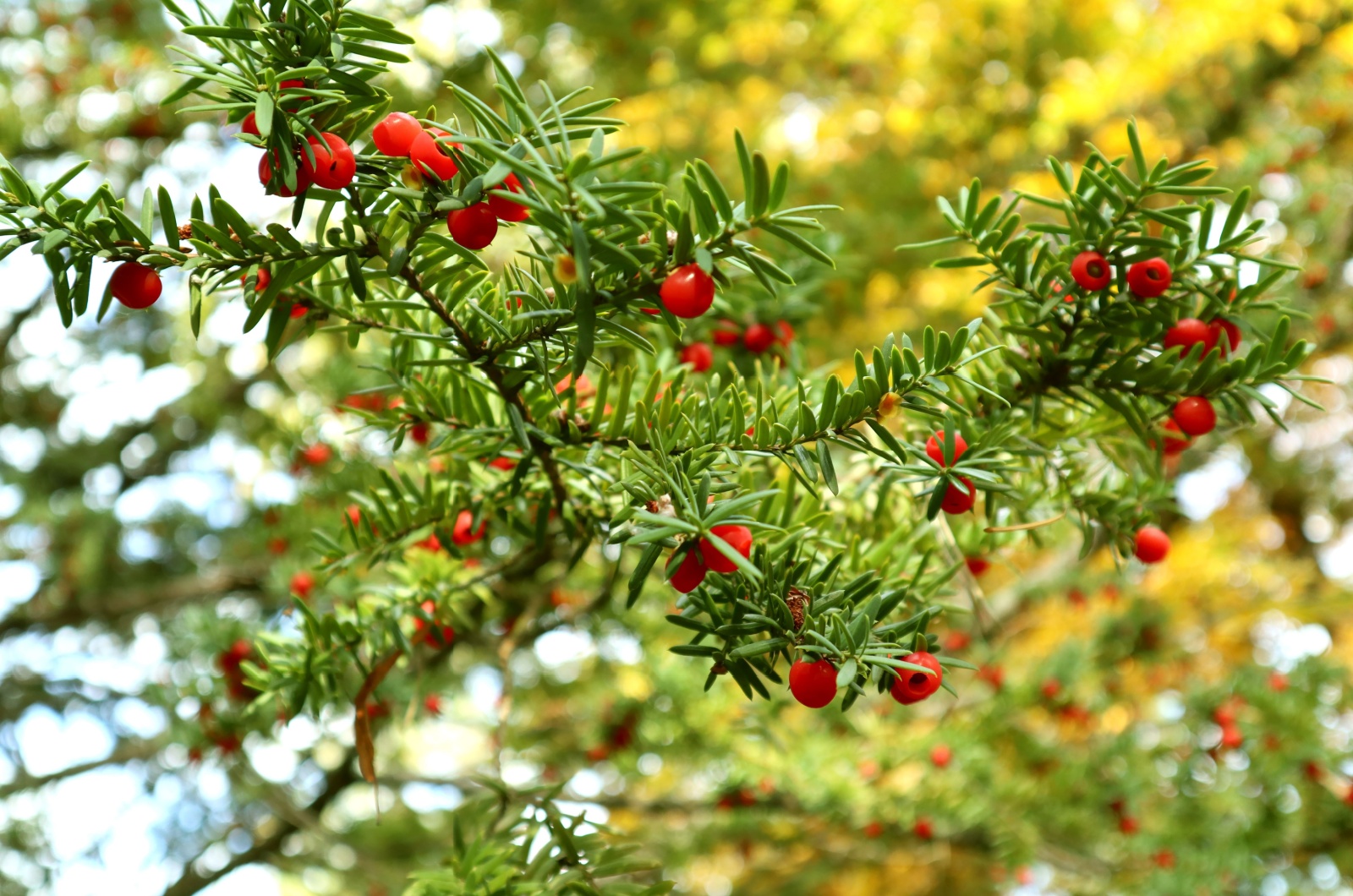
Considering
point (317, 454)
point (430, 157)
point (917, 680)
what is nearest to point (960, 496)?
point (917, 680)

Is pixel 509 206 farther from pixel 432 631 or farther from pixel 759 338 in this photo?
pixel 759 338

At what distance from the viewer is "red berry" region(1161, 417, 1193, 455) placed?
53.3 inches

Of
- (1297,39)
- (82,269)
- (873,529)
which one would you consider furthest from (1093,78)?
(82,269)

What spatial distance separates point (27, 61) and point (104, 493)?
193 cm

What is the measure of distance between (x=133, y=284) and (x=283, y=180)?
222 mm

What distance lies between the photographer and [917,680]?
1012mm

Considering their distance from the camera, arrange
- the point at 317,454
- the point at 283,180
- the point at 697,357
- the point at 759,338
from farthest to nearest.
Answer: the point at 317,454, the point at 759,338, the point at 697,357, the point at 283,180

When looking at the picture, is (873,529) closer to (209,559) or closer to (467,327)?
(467,327)

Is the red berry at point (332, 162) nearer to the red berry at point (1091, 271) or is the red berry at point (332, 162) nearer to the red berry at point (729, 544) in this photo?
the red berry at point (729, 544)

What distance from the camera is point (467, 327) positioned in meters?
1.01

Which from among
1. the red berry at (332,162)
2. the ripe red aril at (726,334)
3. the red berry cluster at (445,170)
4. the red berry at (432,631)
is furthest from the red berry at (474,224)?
the ripe red aril at (726,334)

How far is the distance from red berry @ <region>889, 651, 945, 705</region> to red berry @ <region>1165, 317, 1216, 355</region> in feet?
1.87

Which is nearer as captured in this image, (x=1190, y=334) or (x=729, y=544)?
(x=729, y=544)

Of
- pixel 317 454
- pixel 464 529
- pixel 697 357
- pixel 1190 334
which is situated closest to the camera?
pixel 1190 334
